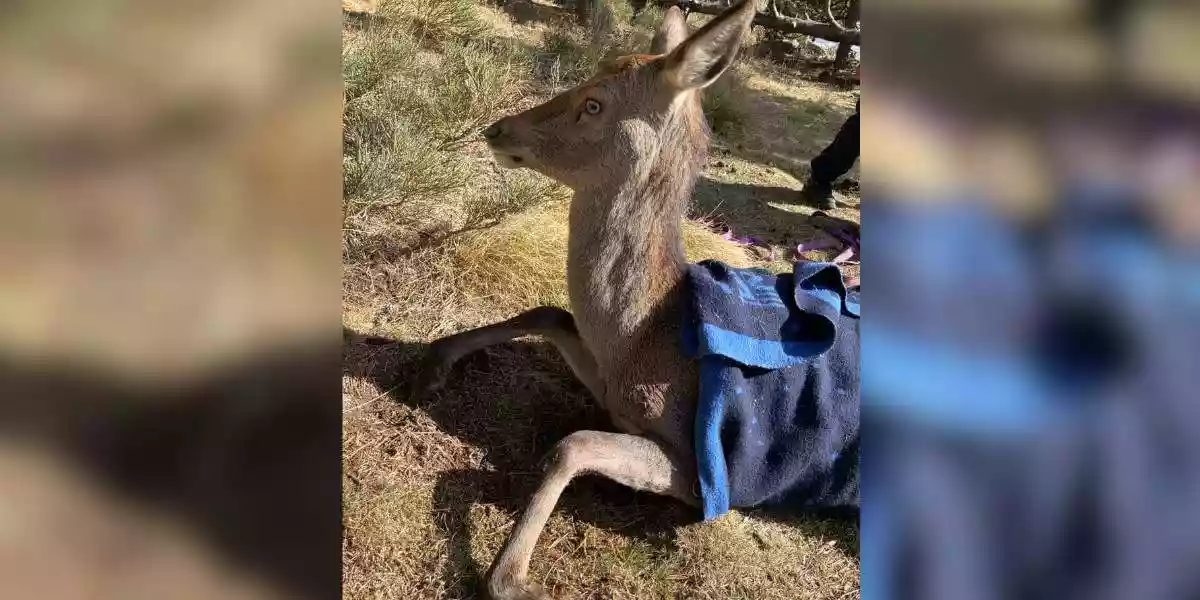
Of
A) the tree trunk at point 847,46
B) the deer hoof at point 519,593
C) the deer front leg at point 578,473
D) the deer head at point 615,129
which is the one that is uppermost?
the deer head at point 615,129

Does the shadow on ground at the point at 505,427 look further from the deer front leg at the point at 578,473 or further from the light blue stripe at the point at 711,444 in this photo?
the light blue stripe at the point at 711,444

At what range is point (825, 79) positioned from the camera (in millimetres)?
13414

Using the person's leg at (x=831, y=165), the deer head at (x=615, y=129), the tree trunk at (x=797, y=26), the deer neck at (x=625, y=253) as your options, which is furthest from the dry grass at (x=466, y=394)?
the tree trunk at (x=797, y=26)

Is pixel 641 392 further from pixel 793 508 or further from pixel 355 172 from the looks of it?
pixel 355 172

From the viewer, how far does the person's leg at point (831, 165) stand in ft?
25.0

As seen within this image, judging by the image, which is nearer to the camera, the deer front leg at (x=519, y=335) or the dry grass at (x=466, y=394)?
the dry grass at (x=466, y=394)

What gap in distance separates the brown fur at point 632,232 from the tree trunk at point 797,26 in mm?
8914

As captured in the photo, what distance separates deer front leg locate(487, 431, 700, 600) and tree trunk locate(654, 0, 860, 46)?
31.4ft

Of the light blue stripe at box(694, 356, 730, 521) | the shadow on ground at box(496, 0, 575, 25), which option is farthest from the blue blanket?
the shadow on ground at box(496, 0, 575, 25)
